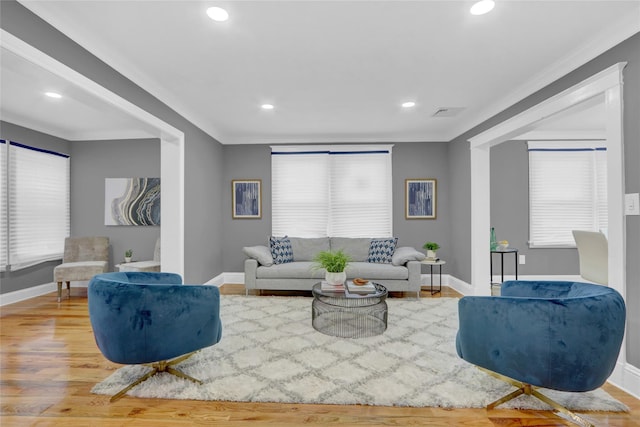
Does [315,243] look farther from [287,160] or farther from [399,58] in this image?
[399,58]

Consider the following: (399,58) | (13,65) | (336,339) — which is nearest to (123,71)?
(13,65)

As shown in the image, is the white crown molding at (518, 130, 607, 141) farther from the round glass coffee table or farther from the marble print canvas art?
the marble print canvas art

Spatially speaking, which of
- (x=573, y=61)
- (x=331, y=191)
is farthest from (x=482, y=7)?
(x=331, y=191)

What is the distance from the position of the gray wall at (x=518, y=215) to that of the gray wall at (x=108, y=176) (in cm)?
575

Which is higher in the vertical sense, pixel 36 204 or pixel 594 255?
pixel 36 204

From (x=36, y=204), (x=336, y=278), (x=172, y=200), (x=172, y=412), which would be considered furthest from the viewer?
(x=36, y=204)

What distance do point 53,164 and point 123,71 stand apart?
3361 millimetres

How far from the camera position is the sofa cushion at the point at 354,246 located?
5.26 m

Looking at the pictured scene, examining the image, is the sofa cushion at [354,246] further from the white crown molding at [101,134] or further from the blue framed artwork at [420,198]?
the white crown molding at [101,134]

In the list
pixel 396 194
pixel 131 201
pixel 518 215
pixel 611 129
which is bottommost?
pixel 518 215

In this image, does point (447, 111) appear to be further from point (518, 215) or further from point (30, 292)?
point (30, 292)

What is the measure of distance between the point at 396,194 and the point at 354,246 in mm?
1245

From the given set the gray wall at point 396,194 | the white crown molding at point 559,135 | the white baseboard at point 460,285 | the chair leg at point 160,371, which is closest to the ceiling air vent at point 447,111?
the gray wall at point 396,194

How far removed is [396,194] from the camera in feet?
18.7
